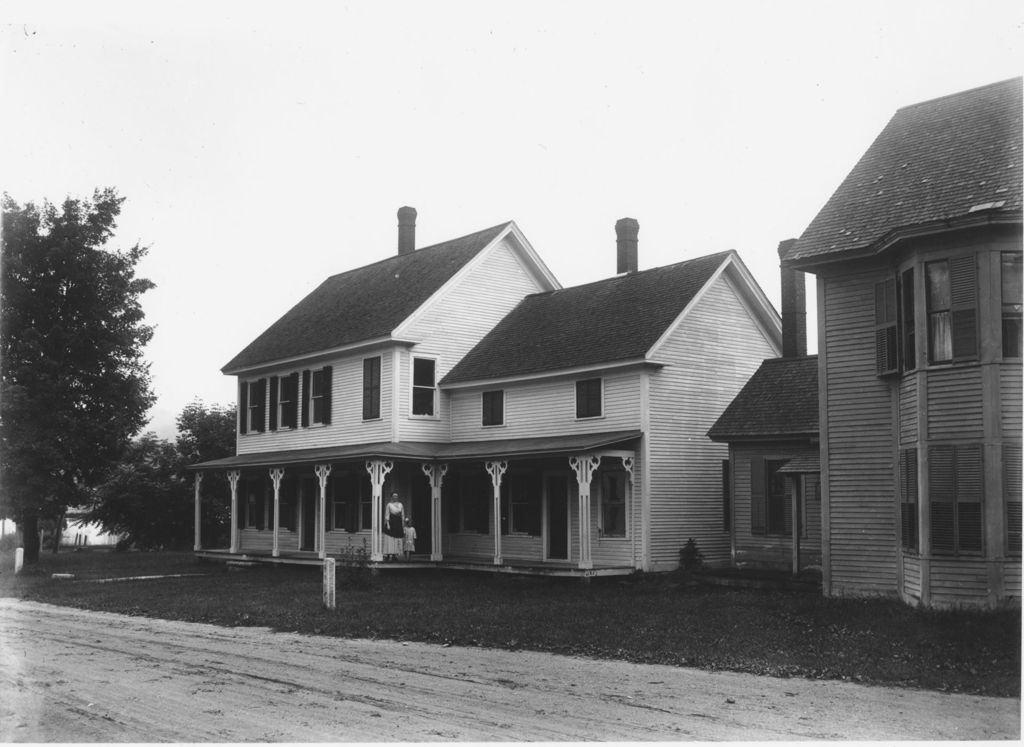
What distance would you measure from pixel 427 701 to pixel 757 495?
1463 centimetres

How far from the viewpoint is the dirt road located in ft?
28.9

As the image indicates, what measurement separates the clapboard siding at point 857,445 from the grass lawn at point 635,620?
768 millimetres

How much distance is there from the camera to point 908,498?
644 inches

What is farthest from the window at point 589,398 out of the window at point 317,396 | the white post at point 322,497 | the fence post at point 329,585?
the fence post at point 329,585

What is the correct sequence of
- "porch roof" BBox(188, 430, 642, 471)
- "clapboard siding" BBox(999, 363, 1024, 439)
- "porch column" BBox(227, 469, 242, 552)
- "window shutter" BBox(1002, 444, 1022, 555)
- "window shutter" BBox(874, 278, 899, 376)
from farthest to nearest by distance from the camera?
"porch column" BBox(227, 469, 242, 552)
"porch roof" BBox(188, 430, 642, 471)
"window shutter" BBox(874, 278, 899, 376)
"clapboard siding" BBox(999, 363, 1024, 439)
"window shutter" BBox(1002, 444, 1022, 555)

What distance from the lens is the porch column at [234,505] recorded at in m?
31.8

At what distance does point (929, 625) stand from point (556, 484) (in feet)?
42.4

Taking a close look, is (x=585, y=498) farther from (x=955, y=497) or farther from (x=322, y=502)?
(x=955, y=497)

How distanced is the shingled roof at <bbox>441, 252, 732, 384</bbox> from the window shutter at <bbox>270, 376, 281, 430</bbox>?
667cm

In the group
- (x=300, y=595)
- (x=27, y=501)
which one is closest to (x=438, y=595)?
(x=300, y=595)

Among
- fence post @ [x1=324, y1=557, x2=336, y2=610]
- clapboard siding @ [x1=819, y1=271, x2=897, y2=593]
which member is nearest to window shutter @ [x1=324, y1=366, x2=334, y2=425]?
fence post @ [x1=324, y1=557, x2=336, y2=610]

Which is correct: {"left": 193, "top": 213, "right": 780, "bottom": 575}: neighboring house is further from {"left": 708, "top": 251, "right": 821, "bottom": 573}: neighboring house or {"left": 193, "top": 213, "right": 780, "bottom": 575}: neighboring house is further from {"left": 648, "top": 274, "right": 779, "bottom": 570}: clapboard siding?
{"left": 708, "top": 251, "right": 821, "bottom": 573}: neighboring house

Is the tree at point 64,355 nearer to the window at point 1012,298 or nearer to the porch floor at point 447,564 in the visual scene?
the porch floor at point 447,564

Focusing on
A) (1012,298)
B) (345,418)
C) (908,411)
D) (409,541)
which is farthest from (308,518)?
(1012,298)
